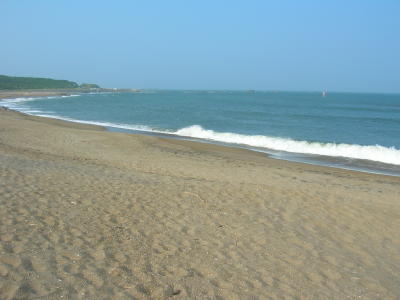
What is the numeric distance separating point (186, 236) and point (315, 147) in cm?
1664

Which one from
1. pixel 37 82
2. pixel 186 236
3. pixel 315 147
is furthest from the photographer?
pixel 37 82

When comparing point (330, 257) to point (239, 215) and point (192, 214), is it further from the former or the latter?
point (192, 214)

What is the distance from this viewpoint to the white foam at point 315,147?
59.1 ft

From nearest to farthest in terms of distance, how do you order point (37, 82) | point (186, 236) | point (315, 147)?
point (186, 236) < point (315, 147) < point (37, 82)

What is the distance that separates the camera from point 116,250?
197 inches

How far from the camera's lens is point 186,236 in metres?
5.72

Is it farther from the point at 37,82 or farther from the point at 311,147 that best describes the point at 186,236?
the point at 37,82

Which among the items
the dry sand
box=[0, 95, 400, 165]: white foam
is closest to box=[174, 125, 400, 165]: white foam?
box=[0, 95, 400, 165]: white foam

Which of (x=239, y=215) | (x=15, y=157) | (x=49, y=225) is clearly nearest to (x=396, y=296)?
(x=239, y=215)

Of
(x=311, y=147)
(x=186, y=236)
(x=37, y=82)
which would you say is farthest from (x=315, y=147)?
(x=37, y=82)

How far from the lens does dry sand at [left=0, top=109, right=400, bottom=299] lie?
14.0ft

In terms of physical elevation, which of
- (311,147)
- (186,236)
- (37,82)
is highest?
(37,82)

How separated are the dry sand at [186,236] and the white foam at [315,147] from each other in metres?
8.26

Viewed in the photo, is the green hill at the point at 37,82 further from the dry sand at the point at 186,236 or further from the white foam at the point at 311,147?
the dry sand at the point at 186,236
